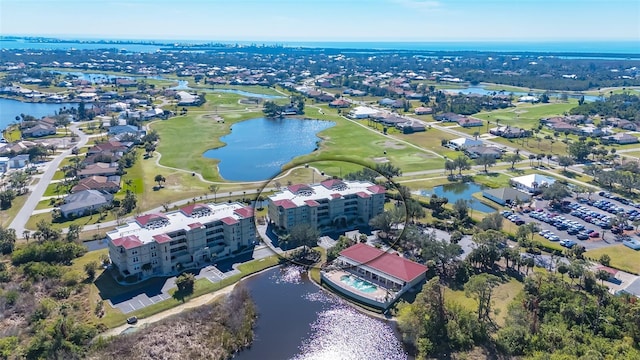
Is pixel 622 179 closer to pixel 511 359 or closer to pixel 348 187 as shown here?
pixel 348 187

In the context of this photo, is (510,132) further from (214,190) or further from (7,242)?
(7,242)

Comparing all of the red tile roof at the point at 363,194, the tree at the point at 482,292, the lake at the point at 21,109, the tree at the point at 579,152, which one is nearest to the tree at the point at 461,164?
the tree at the point at 579,152

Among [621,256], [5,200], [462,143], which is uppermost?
[462,143]

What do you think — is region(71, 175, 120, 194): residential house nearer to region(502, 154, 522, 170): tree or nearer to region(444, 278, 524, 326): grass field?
region(444, 278, 524, 326): grass field

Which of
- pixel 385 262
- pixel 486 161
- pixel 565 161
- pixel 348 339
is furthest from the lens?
pixel 486 161

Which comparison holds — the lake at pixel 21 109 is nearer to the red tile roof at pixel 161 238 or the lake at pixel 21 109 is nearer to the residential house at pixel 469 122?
the red tile roof at pixel 161 238

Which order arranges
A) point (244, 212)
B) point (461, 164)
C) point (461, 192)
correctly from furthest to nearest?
1. point (461, 164)
2. point (461, 192)
3. point (244, 212)

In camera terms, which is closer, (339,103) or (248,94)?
(339,103)

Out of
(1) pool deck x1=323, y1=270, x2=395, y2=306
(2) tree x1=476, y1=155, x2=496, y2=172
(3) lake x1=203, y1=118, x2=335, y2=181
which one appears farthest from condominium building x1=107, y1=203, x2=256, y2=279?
(2) tree x1=476, y1=155, x2=496, y2=172

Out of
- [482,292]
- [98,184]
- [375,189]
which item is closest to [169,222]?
[375,189]
